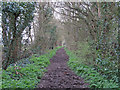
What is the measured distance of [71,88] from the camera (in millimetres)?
4883

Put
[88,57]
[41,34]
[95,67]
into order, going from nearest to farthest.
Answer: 1. [95,67]
2. [88,57]
3. [41,34]

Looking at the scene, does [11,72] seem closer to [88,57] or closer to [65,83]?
[65,83]

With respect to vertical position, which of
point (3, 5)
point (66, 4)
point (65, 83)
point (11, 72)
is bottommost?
point (65, 83)

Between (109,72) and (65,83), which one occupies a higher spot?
(109,72)

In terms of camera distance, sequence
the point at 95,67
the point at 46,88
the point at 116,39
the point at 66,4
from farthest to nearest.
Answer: the point at 66,4, the point at 95,67, the point at 116,39, the point at 46,88

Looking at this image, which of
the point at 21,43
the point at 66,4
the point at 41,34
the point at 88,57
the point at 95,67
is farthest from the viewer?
the point at 41,34

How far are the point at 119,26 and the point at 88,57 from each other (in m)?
3.12

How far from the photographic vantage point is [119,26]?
5113 mm

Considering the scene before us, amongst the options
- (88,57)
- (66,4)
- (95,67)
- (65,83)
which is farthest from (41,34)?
(65,83)

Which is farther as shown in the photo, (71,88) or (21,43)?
(21,43)

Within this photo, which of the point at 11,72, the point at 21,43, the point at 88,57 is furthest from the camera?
the point at 21,43

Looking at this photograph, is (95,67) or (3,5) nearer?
(3,5)

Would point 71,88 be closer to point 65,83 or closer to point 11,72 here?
point 65,83

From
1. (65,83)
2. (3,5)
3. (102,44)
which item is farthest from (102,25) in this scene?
(3,5)
